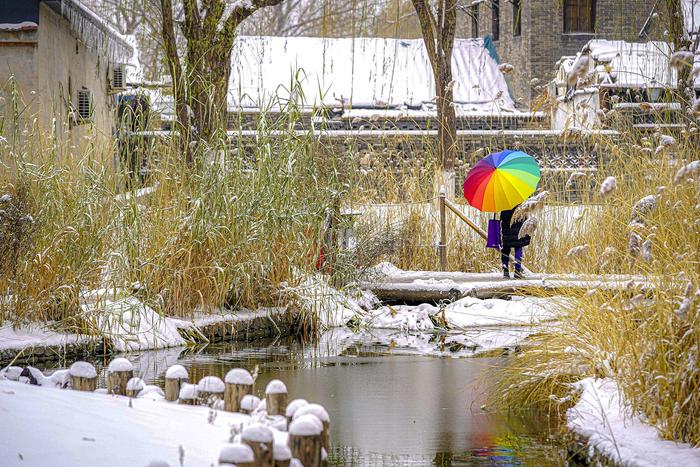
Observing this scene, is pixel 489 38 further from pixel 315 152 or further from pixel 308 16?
pixel 315 152

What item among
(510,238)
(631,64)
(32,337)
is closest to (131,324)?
(32,337)

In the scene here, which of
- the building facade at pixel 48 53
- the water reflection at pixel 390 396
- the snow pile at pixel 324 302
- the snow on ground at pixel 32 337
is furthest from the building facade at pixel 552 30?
the snow on ground at pixel 32 337

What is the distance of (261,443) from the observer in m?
3.56

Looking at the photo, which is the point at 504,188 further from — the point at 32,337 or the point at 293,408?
the point at 293,408

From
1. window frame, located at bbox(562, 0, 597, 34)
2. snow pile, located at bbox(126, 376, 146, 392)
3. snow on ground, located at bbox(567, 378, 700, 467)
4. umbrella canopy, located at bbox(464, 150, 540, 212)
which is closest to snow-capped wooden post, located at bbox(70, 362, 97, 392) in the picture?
snow pile, located at bbox(126, 376, 146, 392)

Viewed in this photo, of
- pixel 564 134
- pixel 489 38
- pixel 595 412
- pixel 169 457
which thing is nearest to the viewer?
pixel 169 457

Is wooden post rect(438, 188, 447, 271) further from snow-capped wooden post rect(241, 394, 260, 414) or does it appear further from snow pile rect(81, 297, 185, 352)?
snow-capped wooden post rect(241, 394, 260, 414)

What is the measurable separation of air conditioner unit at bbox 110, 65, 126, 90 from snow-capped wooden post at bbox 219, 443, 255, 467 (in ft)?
61.8

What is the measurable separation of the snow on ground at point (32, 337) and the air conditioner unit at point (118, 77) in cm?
1382

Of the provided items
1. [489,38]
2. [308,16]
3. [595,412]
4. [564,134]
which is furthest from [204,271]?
[308,16]

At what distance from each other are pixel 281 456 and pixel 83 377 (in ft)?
4.76

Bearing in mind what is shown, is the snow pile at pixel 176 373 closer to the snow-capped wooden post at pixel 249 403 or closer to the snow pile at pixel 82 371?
the snow pile at pixel 82 371

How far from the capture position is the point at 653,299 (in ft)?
17.1

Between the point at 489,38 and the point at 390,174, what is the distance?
Result: 19.3 m
